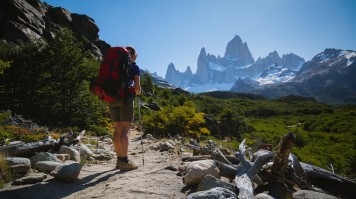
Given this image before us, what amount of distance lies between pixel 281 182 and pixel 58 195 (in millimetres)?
3925

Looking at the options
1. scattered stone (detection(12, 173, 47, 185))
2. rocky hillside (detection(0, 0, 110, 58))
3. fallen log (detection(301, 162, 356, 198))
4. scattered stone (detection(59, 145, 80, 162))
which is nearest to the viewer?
scattered stone (detection(12, 173, 47, 185))

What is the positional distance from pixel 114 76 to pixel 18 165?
97.6 inches

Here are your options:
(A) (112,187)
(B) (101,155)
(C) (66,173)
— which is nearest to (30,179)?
(C) (66,173)

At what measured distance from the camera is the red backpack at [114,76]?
524 centimetres

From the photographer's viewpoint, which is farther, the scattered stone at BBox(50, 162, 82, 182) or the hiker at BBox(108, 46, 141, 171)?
the hiker at BBox(108, 46, 141, 171)

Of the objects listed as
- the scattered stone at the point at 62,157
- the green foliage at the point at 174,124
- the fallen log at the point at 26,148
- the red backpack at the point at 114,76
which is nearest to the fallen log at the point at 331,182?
the red backpack at the point at 114,76

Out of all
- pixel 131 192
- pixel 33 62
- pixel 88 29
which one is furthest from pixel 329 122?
pixel 131 192

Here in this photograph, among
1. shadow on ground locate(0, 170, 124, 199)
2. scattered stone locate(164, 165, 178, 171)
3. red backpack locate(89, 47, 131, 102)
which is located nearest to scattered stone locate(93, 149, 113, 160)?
shadow on ground locate(0, 170, 124, 199)

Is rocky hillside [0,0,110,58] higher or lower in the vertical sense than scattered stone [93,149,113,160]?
higher

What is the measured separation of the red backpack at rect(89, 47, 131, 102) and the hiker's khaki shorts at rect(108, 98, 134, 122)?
148 millimetres

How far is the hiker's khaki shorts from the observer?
5.47m

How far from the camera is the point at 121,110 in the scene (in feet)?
18.2

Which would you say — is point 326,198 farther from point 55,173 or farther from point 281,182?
point 55,173

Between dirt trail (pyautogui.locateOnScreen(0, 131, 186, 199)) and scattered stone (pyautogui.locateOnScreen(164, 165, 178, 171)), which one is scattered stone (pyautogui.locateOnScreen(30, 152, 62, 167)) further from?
scattered stone (pyautogui.locateOnScreen(164, 165, 178, 171))
